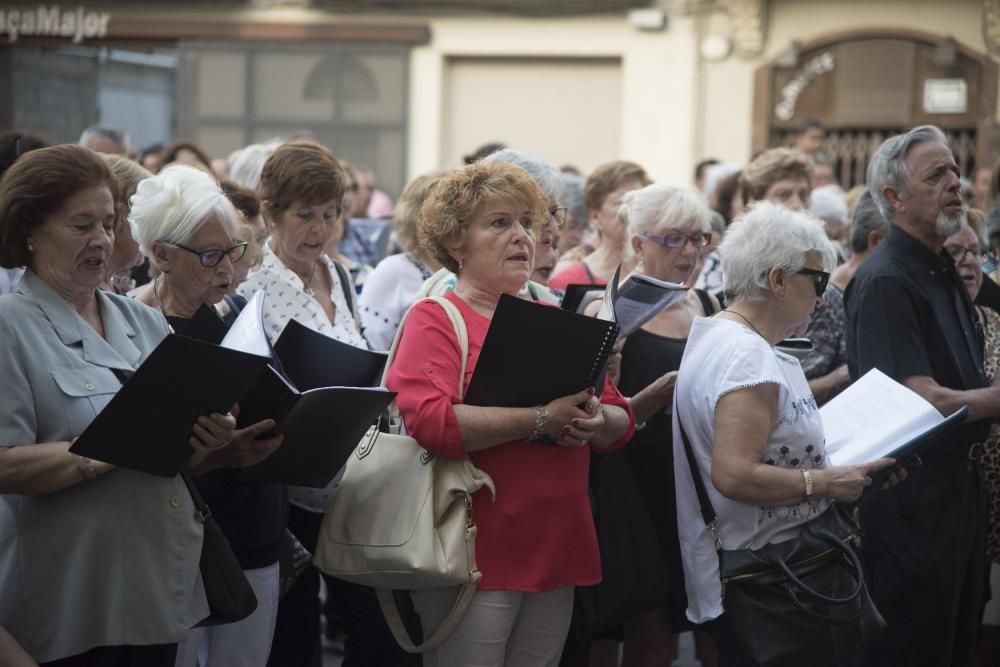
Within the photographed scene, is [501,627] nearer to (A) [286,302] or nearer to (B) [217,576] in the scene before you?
(B) [217,576]

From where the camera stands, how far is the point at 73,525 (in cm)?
273

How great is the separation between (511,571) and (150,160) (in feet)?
22.1

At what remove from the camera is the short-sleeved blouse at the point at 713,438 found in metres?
3.22

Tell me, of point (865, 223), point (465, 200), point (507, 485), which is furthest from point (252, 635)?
point (865, 223)

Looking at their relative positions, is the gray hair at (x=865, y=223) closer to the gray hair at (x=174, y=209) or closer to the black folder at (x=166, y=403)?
the gray hair at (x=174, y=209)

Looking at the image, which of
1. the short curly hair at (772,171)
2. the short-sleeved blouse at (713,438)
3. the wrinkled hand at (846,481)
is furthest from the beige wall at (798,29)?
the wrinkled hand at (846,481)

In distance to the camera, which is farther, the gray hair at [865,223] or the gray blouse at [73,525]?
the gray hair at [865,223]

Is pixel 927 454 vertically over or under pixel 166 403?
under

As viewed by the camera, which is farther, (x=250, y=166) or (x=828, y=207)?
(x=828, y=207)

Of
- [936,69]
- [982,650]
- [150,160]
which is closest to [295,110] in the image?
[150,160]

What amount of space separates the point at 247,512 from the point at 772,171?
11.7 feet

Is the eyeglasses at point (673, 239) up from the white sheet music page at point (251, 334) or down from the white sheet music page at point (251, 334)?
up

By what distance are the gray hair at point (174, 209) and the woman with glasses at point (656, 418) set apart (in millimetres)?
1371

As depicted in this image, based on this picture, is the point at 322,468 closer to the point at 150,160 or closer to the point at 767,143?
the point at 150,160
